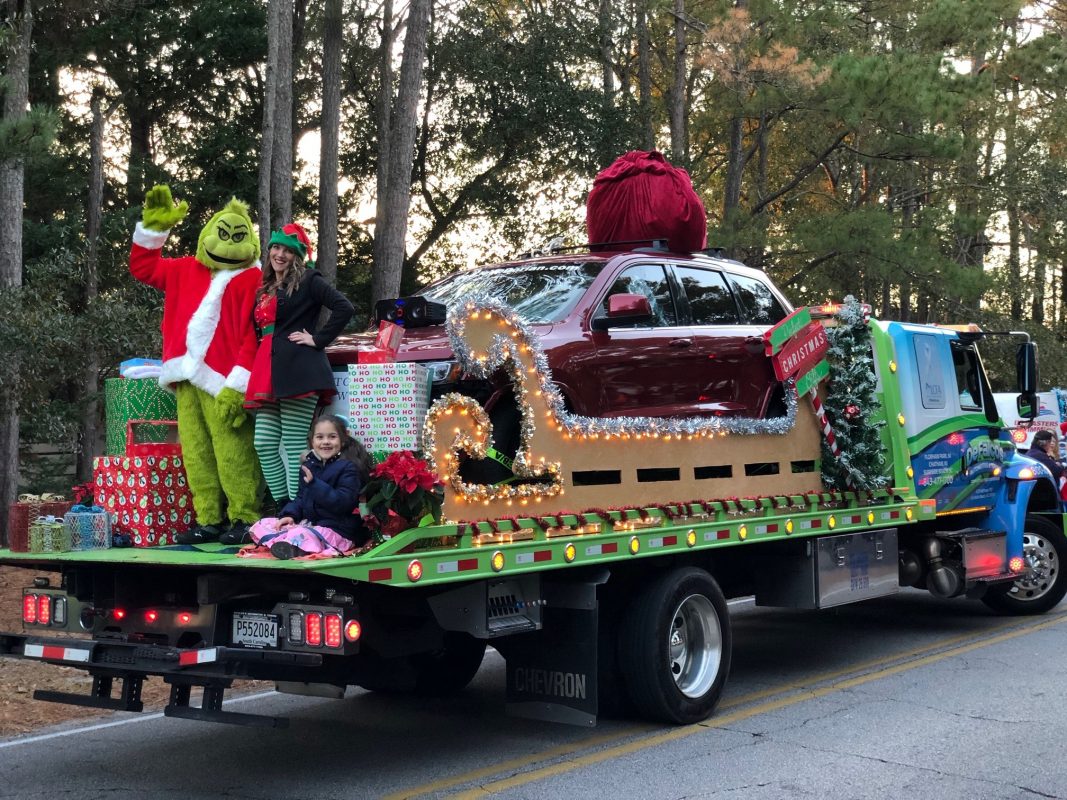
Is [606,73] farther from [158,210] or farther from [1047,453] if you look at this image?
[158,210]

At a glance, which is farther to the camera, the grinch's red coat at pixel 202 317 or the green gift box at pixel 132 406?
the green gift box at pixel 132 406

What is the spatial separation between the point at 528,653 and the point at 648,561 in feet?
3.05

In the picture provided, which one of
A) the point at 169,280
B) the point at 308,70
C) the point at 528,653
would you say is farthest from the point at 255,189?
the point at 528,653

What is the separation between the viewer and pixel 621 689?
23.0ft

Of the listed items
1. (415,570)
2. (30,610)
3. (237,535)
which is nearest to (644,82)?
(237,535)

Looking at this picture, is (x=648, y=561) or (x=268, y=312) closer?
(x=268, y=312)

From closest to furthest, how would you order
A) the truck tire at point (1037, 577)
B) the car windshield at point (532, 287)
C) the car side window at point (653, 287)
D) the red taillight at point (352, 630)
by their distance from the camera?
1. the red taillight at point (352, 630)
2. the car windshield at point (532, 287)
3. the car side window at point (653, 287)
4. the truck tire at point (1037, 577)

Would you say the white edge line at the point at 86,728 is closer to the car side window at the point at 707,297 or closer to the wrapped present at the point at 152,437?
the wrapped present at the point at 152,437

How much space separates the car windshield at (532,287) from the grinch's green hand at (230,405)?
1581mm

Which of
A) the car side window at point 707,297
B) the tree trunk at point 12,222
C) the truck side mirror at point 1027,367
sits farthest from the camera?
the tree trunk at point 12,222

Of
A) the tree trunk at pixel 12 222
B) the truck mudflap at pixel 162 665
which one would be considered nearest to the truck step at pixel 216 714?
the truck mudflap at pixel 162 665

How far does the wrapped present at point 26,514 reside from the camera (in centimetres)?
602

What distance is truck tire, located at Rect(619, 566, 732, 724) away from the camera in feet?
22.0

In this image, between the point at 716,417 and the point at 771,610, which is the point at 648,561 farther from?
the point at 771,610
